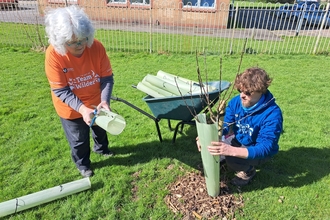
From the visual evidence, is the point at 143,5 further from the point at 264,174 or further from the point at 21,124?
the point at 264,174

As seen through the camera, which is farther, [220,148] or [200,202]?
[200,202]

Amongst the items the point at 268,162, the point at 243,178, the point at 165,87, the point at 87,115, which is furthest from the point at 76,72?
the point at 268,162

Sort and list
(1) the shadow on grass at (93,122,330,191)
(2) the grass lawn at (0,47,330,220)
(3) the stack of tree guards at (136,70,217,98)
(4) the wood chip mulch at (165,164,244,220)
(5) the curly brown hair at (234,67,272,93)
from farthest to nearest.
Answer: (3) the stack of tree guards at (136,70,217,98)
(1) the shadow on grass at (93,122,330,191)
(2) the grass lawn at (0,47,330,220)
(4) the wood chip mulch at (165,164,244,220)
(5) the curly brown hair at (234,67,272,93)

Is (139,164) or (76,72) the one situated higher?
(76,72)

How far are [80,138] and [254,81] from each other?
1828mm

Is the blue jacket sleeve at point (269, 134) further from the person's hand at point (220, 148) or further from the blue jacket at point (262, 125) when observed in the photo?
the person's hand at point (220, 148)

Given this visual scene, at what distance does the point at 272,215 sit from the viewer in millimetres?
2492

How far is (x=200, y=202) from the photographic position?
255 cm

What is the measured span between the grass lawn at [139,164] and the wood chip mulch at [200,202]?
0.08 metres

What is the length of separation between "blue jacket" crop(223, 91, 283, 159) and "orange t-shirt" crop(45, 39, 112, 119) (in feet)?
4.42

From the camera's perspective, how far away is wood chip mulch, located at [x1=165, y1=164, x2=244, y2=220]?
8.05 ft

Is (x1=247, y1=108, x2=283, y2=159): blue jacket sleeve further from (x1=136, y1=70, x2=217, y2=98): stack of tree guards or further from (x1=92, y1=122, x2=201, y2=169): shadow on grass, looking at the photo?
(x1=92, y1=122, x2=201, y2=169): shadow on grass

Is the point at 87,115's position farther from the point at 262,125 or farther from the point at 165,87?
the point at 262,125

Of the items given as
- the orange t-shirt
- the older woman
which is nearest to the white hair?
the older woman
